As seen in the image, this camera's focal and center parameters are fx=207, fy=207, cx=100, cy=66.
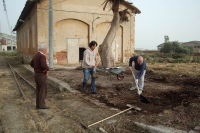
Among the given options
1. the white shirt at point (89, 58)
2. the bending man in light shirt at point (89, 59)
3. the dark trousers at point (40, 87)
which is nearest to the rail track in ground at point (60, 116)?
the dark trousers at point (40, 87)

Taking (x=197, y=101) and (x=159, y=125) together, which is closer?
(x=159, y=125)

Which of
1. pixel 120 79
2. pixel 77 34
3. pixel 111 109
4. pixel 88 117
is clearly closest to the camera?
pixel 88 117

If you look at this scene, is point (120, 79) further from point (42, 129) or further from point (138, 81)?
point (42, 129)

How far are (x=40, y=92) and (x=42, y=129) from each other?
168 cm

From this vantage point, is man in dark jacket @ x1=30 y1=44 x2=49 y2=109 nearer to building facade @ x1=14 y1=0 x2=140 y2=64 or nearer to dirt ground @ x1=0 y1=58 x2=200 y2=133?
dirt ground @ x1=0 y1=58 x2=200 y2=133

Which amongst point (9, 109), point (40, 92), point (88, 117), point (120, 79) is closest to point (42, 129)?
point (88, 117)

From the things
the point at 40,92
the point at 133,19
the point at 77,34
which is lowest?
the point at 40,92

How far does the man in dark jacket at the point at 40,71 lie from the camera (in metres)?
5.61

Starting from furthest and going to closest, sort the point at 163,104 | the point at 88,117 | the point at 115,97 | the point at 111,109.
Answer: the point at 115,97
the point at 163,104
the point at 111,109
the point at 88,117

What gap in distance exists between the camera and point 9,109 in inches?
231

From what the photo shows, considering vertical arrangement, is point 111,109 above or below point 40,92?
below

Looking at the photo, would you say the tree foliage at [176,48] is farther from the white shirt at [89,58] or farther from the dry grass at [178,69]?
the white shirt at [89,58]

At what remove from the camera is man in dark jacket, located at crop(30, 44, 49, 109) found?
221 inches

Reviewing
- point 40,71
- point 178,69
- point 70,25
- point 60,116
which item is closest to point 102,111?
point 60,116
